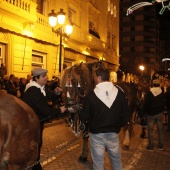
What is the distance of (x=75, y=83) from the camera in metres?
6.41

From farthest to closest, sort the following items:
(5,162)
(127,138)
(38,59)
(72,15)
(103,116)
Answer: (72,15)
(38,59)
(127,138)
(103,116)
(5,162)

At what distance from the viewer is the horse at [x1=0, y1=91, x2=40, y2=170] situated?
3.13 metres

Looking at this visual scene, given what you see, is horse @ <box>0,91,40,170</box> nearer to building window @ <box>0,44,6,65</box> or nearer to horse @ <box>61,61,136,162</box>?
horse @ <box>61,61,136,162</box>

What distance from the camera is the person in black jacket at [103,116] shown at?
13.9 feet

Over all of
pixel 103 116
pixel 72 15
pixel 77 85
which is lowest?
pixel 103 116

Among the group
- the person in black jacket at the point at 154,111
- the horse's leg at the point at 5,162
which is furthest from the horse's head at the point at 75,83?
the horse's leg at the point at 5,162

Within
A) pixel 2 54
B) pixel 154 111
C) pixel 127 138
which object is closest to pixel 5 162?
pixel 127 138

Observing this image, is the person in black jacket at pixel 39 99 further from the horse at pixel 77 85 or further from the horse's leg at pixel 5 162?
the horse's leg at pixel 5 162

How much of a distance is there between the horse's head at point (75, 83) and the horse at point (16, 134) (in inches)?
96.8

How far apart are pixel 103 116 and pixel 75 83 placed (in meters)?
2.29

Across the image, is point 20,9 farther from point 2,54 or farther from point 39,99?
point 39,99

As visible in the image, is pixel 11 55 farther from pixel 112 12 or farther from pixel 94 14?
pixel 112 12

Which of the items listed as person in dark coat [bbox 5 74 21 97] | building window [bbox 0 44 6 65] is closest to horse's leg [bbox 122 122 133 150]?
person in dark coat [bbox 5 74 21 97]

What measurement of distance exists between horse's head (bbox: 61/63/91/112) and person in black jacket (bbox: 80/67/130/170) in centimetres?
166
